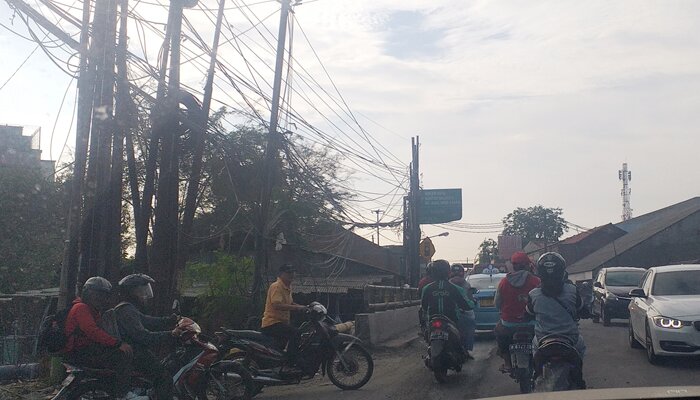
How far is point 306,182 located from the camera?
1841cm

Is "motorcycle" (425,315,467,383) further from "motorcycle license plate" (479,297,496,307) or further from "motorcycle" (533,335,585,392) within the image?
"motorcycle license plate" (479,297,496,307)

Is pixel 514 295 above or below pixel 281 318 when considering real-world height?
above

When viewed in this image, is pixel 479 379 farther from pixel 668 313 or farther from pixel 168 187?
pixel 168 187

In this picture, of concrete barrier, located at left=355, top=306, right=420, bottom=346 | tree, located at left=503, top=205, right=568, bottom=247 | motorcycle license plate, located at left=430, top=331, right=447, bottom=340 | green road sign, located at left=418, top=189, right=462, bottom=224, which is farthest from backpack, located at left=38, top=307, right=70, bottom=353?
tree, located at left=503, top=205, right=568, bottom=247

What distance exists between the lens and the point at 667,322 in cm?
1095

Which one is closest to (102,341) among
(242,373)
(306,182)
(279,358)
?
(242,373)

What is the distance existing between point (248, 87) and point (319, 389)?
6.92m

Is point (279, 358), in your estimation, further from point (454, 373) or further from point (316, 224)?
point (316, 224)

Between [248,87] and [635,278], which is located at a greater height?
[248,87]

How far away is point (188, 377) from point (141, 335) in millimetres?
805

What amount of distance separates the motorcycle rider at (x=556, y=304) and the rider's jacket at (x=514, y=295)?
4.90ft

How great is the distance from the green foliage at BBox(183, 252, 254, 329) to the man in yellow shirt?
5332 mm

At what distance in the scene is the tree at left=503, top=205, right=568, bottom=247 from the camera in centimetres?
8812

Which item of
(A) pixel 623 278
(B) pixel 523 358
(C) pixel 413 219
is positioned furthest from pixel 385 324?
(C) pixel 413 219
